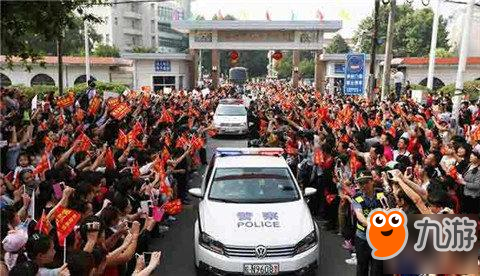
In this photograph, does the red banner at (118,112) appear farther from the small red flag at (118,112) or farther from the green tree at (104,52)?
the green tree at (104,52)

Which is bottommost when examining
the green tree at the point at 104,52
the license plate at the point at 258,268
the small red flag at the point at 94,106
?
the license plate at the point at 258,268

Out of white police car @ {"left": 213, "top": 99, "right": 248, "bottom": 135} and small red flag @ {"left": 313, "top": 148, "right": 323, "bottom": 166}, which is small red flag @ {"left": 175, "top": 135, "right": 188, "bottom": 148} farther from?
white police car @ {"left": 213, "top": 99, "right": 248, "bottom": 135}

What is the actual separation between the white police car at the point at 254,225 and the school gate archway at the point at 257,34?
30674mm

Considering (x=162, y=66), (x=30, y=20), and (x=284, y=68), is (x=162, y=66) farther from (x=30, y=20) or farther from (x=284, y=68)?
(x=284, y=68)

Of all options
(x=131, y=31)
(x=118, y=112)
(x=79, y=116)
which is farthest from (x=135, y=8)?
(x=118, y=112)

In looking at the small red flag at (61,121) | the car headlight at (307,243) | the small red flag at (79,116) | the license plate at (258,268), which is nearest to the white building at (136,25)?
the small red flag at (79,116)

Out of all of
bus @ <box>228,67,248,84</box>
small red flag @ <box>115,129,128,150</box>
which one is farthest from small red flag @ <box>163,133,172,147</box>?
bus @ <box>228,67,248,84</box>

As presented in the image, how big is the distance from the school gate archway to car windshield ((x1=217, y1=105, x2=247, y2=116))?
1587 cm

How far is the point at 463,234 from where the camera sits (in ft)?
14.6

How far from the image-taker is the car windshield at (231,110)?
22.5m

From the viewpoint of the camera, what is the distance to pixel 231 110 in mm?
22703

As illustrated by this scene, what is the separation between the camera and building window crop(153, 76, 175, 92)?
39631 mm

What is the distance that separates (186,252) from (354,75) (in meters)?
12.1

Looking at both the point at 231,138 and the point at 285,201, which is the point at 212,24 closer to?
the point at 231,138
